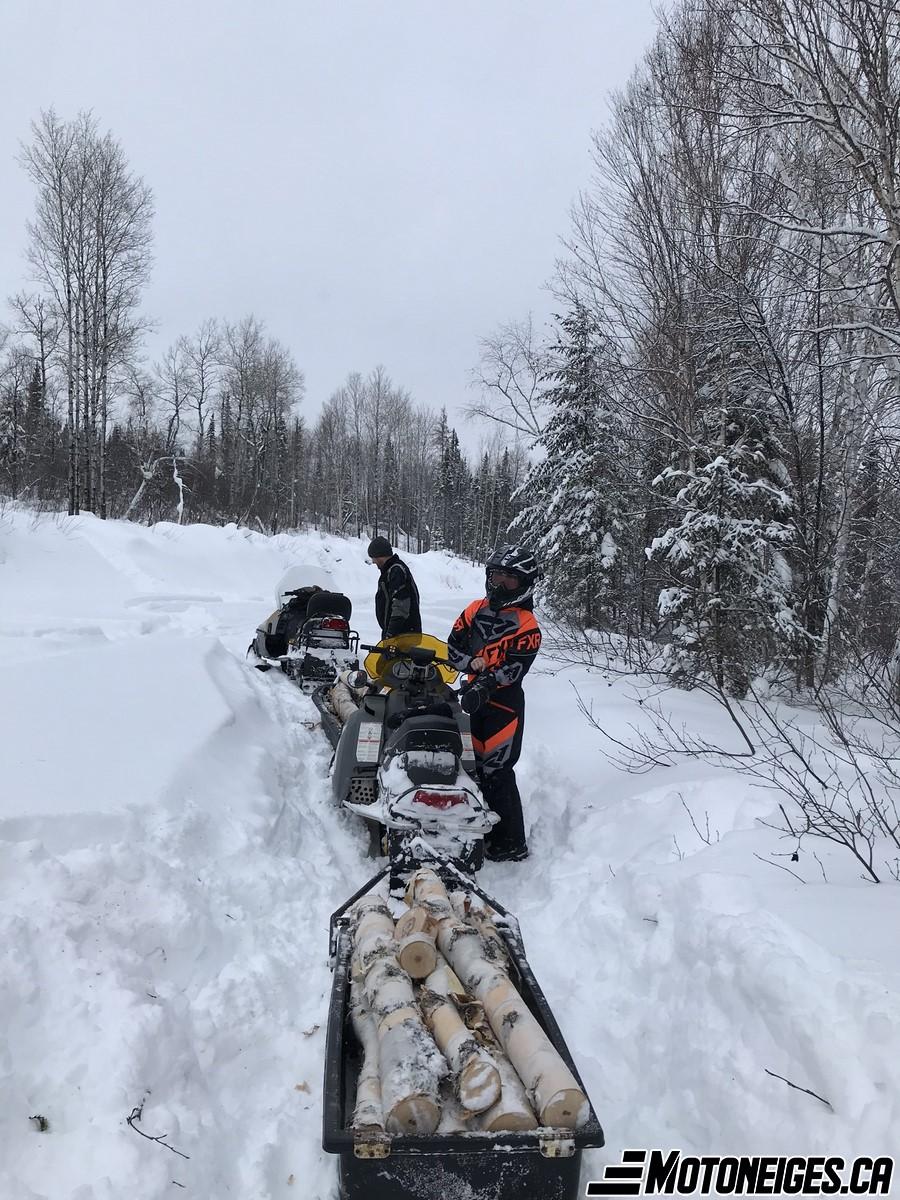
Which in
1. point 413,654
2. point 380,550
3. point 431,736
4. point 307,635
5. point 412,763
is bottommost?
point 412,763

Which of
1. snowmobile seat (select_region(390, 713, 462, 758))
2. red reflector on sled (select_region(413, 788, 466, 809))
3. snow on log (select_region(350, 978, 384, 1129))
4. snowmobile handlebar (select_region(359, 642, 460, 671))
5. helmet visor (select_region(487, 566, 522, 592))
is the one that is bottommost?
snow on log (select_region(350, 978, 384, 1129))

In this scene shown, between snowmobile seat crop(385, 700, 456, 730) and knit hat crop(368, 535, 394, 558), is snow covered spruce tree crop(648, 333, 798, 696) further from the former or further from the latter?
snowmobile seat crop(385, 700, 456, 730)

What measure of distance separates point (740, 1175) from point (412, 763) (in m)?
2.33

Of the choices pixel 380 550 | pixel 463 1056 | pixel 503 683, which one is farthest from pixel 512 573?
pixel 463 1056

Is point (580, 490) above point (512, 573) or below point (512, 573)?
above

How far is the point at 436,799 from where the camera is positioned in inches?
152

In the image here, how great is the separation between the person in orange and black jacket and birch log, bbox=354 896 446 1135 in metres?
1.77

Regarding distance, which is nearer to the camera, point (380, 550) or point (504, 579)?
point (504, 579)

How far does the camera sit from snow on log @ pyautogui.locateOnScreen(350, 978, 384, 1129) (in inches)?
75.5

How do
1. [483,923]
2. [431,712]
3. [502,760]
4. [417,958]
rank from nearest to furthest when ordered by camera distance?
[417,958] → [483,923] → [431,712] → [502,760]

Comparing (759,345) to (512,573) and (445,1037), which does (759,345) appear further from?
(445,1037)

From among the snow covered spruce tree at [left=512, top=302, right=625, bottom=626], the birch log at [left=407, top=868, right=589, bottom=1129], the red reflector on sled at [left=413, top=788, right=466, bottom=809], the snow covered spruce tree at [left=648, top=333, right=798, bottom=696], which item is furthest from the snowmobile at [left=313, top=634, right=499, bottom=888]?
the snow covered spruce tree at [left=512, top=302, right=625, bottom=626]

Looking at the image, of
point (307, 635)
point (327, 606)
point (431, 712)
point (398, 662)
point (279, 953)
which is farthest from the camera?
point (327, 606)

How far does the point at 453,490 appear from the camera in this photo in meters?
53.7
